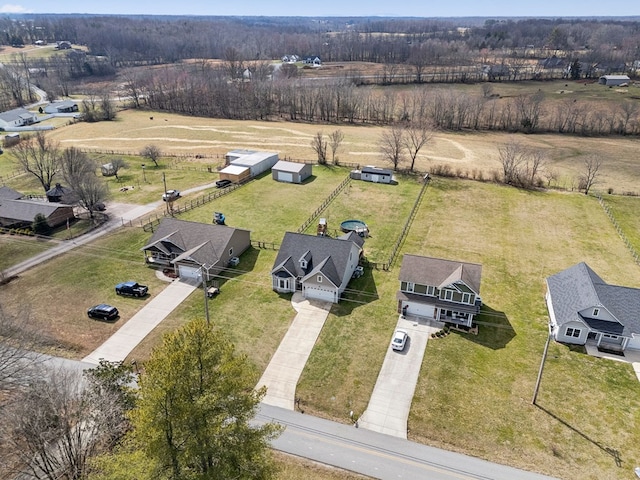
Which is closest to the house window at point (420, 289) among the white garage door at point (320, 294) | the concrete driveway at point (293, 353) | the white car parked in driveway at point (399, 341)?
the white car parked in driveway at point (399, 341)

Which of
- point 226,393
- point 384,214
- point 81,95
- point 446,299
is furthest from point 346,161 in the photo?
point 81,95

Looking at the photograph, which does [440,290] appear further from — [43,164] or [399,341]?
[43,164]

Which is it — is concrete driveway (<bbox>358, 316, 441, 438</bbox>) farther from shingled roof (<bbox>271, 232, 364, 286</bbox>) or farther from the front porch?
the front porch

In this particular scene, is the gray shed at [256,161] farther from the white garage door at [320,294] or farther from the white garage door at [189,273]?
the white garage door at [320,294]

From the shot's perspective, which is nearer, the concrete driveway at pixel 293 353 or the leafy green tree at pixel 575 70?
the concrete driveway at pixel 293 353

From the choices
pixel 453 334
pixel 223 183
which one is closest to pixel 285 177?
pixel 223 183

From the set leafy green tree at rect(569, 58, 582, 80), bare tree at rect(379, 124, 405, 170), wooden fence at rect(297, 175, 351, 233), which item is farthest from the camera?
leafy green tree at rect(569, 58, 582, 80)

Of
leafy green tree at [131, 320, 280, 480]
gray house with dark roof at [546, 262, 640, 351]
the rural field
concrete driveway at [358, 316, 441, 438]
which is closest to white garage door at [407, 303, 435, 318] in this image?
concrete driveway at [358, 316, 441, 438]
